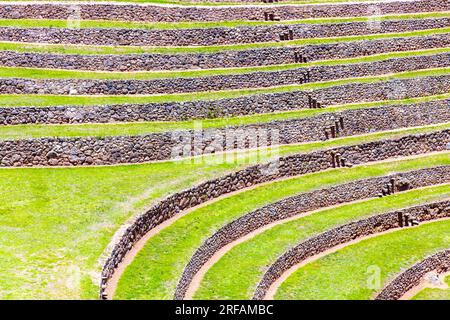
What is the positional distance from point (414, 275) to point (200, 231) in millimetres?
9967

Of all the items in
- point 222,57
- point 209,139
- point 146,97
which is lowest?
point 209,139

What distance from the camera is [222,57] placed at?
162ft

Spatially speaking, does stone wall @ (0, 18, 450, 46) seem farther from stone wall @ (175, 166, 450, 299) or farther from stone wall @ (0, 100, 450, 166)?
stone wall @ (175, 166, 450, 299)

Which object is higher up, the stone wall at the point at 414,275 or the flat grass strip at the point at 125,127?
the flat grass strip at the point at 125,127

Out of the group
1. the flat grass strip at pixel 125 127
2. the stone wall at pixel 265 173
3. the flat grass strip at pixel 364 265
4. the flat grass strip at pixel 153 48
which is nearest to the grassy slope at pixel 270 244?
the flat grass strip at pixel 364 265

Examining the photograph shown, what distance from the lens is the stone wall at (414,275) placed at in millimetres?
36094

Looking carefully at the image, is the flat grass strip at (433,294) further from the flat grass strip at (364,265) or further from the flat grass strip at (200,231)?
the flat grass strip at (200,231)

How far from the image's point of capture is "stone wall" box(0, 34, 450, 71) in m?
45.2

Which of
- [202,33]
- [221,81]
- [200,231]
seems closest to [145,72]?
[221,81]

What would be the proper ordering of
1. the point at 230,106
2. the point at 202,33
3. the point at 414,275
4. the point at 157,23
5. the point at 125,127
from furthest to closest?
the point at 157,23
the point at 202,33
the point at 230,106
the point at 125,127
the point at 414,275

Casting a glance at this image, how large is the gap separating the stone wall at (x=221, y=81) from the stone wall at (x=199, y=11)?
Result: 631 centimetres

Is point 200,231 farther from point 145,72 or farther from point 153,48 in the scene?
point 153,48

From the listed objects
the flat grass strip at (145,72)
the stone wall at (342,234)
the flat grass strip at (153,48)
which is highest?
the flat grass strip at (153,48)

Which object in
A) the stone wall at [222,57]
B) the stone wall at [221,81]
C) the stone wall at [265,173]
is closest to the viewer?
the stone wall at [265,173]
